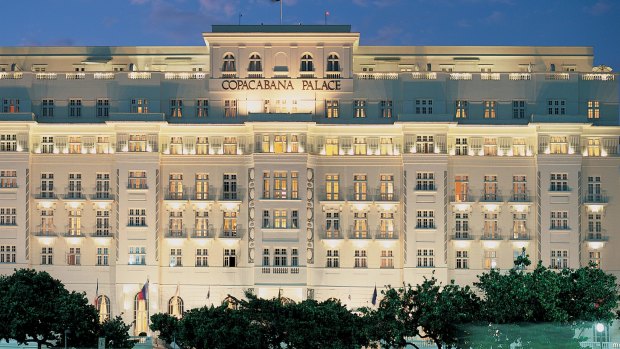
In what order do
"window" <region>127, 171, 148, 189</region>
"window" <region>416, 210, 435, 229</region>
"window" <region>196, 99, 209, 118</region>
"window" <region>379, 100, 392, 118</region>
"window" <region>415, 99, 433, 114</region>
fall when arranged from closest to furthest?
"window" <region>416, 210, 435, 229</region> → "window" <region>127, 171, 148, 189</region> → "window" <region>415, 99, 433, 114</region> → "window" <region>379, 100, 392, 118</region> → "window" <region>196, 99, 209, 118</region>

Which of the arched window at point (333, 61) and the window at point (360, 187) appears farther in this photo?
the arched window at point (333, 61)

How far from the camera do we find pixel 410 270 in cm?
10475

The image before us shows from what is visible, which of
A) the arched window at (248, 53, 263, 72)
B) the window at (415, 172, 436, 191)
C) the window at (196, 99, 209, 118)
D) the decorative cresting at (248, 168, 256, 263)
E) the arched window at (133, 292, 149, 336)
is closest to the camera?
the arched window at (133, 292, 149, 336)

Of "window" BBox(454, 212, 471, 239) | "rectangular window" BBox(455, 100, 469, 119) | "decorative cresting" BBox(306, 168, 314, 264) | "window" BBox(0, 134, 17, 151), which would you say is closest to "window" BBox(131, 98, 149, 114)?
"window" BBox(0, 134, 17, 151)

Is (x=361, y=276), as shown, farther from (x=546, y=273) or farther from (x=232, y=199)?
(x=546, y=273)

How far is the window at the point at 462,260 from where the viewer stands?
106375 millimetres

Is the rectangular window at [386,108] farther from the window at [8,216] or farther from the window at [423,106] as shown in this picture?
the window at [8,216]

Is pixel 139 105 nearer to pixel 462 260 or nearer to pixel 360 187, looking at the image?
pixel 360 187

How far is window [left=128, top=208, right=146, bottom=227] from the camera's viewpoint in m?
106

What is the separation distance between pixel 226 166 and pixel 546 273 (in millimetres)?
35780

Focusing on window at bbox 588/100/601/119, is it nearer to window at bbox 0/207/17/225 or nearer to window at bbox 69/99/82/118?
window at bbox 69/99/82/118

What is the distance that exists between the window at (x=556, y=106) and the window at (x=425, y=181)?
12.2 meters

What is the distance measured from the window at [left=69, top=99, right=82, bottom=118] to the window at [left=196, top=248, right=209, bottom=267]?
53.1 feet

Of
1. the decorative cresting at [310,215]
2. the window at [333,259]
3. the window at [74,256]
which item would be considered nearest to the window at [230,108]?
the decorative cresting at [310,215]
